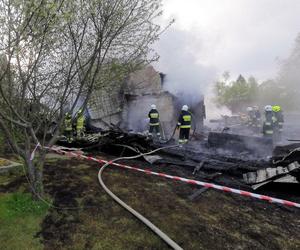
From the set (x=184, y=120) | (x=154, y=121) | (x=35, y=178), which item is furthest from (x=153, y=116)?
(x=35, y=178)

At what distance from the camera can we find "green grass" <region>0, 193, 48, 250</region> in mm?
3184

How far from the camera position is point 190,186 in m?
5.57

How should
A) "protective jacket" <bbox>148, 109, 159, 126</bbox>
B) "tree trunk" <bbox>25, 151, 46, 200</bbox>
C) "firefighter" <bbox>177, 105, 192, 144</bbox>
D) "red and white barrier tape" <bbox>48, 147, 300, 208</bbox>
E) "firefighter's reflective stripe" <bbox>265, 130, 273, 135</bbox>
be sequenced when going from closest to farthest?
1. "tree trunk" <bbox>25, 151, 46, 200</bbox>
2. "red and white barrier tape" <bbox>48, 147, 300, 208</bbox>
3. "firefighter's reflective stripe" <bbox>265, 130, 273, 135</bbox>
4. "firefighter" <bbox>177, 105, 192, 144</bbox>
5. "protective jacket" <bbox>148, 109, 159, 126</bbox>

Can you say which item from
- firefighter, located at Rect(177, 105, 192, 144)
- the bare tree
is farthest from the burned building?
the bare tree

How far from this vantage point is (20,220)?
368 cm

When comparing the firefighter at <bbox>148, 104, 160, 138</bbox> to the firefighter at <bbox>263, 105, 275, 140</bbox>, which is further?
the firefighter at <bbox>148, 104, 160, 138</bbox>

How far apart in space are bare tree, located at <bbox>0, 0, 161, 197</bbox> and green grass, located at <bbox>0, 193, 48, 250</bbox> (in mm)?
298

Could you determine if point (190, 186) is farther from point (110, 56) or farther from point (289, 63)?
point (289, 63)

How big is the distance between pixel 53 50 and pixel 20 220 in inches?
107

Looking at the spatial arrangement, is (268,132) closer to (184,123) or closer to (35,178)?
(184,123)

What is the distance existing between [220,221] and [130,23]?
363cm

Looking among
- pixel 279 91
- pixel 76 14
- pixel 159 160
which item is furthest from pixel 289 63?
pixel 76 14

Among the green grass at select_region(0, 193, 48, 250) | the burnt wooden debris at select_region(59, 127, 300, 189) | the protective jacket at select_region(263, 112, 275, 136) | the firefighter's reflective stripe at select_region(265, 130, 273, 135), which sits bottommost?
the green grass at select_region(0, 193, 48, 250)

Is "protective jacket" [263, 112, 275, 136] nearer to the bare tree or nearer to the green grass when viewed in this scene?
the bare tree
